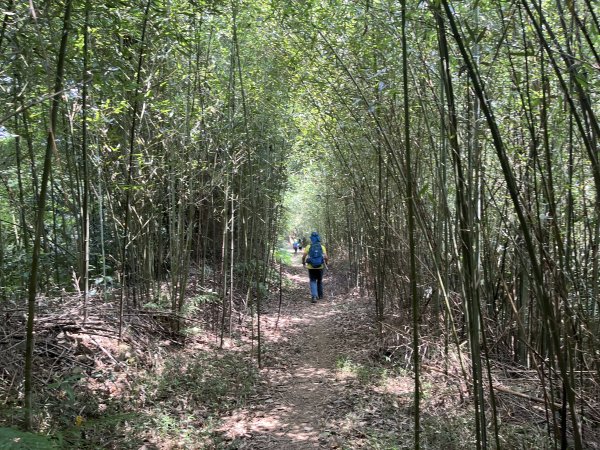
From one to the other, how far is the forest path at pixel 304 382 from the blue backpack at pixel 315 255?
3.48ft

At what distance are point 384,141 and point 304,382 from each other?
2874 mm

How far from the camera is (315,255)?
9.12 m

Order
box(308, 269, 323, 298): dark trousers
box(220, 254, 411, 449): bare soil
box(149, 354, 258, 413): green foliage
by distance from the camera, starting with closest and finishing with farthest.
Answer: box(220, 254, 411, 449): bare soil < box(149, 354, 258, 413): green foliage < box(308, 269, 323, 298): dark trousers

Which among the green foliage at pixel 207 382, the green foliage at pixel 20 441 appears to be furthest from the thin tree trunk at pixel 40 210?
the green foliage at pixel 207 382

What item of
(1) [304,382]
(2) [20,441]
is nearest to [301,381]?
(1) [304,382]

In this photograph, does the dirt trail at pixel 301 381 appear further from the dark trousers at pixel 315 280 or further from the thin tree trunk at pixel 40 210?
the thin tree trunk at pixel 40 210

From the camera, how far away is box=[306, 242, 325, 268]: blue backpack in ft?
29.9

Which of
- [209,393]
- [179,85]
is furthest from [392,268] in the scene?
[179,85]

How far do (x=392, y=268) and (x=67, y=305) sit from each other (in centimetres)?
382

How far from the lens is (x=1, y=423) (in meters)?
2.50

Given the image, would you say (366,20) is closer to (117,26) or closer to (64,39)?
(117,26)

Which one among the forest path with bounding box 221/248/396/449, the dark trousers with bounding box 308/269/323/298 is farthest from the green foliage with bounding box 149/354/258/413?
the dark trousers with bounding box 308/269/323/298

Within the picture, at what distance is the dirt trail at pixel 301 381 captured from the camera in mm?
3545

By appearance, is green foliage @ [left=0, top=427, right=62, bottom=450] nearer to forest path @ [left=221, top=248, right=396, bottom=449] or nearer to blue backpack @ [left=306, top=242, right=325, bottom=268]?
forest path @ [left=221, top=248, right=396, bottom=449]
